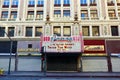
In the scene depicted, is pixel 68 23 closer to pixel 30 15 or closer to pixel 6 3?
pixel 30 15

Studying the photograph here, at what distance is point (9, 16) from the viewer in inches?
1396

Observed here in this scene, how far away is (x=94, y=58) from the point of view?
33.0 m

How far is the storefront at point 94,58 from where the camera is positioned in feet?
108

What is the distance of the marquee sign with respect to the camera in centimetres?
3108

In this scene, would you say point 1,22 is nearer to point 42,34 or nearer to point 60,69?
point 42,34

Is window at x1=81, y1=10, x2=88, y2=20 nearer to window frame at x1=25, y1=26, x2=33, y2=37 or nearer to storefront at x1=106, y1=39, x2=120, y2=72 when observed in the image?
storefront at x1=106, y1=39, x2=120, y2=72

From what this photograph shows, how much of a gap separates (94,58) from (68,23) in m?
7.47

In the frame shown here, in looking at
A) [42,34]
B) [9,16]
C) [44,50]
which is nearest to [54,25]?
[42,34]

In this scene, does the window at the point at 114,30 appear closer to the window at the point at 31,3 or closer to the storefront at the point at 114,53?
the storefront at the point at 114,53

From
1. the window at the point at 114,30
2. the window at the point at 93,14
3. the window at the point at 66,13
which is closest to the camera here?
the window at the point at 114,30

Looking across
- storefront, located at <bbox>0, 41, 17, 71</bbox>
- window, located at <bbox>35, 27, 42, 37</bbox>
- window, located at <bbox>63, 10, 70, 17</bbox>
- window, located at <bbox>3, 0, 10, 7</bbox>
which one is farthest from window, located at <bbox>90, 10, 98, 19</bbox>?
window, located at <bbox>3, 0, 10, 7</bbox>

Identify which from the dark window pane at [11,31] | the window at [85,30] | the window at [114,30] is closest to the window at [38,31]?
the dark window pane at [11,31]

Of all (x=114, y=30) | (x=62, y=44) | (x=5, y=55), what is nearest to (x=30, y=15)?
(x=5, y=55)

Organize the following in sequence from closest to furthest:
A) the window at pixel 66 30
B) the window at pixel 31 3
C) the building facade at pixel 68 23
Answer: the building facade at pixel 68 23, the window at pixel 66 30, the window at pixel 31 3
